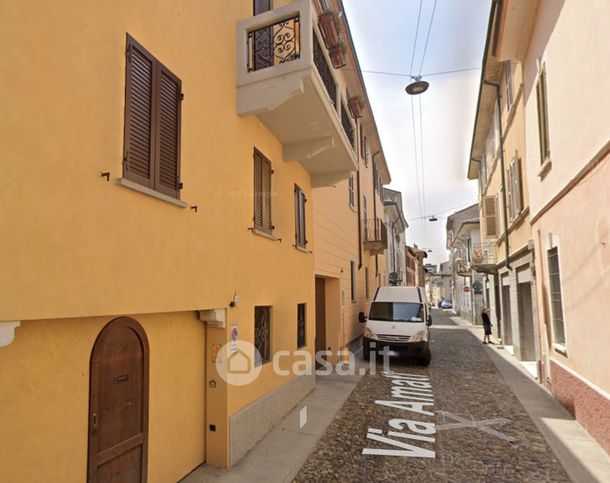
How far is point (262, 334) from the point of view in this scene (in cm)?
661

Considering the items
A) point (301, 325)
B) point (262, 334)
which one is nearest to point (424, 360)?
point (301, 325)

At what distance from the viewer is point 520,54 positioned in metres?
9.87

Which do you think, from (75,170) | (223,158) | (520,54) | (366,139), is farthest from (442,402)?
(366,139)

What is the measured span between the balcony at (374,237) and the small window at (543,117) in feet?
28.9

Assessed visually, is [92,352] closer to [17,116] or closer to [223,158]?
[17,116]

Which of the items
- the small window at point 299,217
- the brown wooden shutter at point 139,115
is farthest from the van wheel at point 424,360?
the brown wooden shutter at point 139,115

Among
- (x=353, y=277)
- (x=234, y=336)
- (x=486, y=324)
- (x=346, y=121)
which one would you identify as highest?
(x=346, y=121)

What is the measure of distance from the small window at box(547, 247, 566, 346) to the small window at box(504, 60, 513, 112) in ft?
19.5

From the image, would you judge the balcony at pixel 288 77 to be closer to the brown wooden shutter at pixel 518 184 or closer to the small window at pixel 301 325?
the small window at pixel 301 325

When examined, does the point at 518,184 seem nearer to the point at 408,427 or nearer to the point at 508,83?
the point at 508,83

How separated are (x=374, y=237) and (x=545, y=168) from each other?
10216 mm

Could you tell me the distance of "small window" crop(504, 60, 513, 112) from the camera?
1204 centimetres

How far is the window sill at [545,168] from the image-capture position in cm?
784

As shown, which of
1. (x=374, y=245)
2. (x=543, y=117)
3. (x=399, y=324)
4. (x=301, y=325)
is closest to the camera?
(x=543, y=117)
